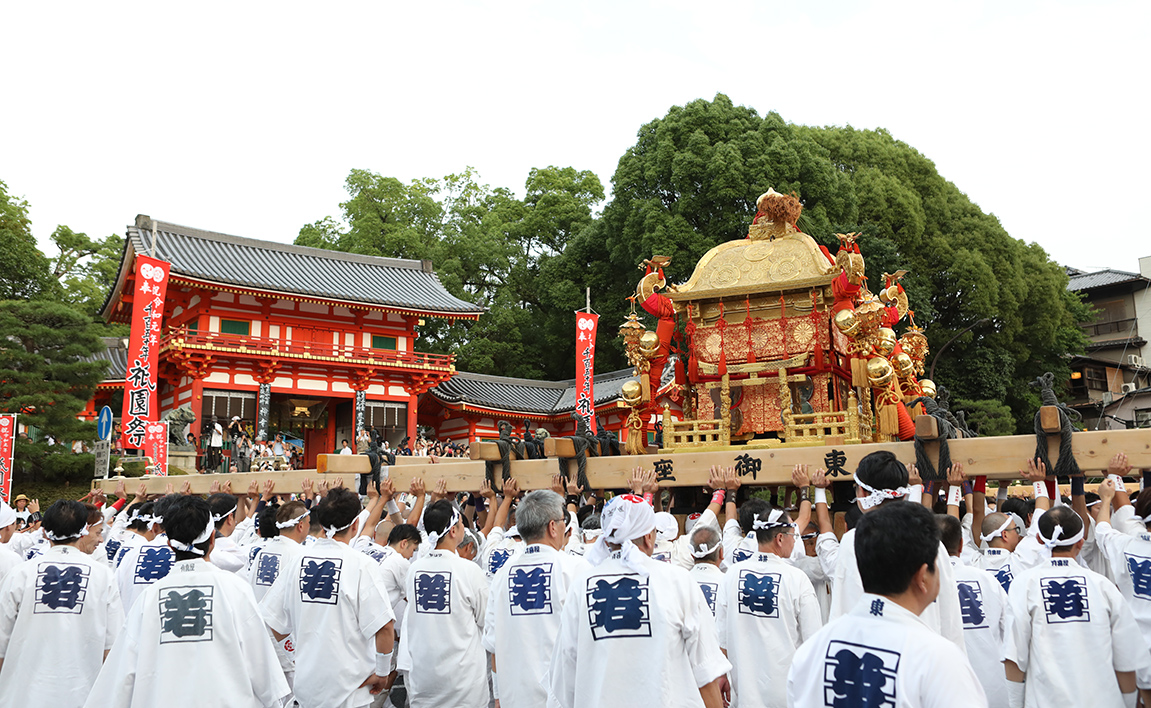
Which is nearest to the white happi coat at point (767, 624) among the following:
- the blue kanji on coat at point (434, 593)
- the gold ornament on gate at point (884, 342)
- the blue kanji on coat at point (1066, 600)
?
the blue kanji on coat at point (1066, 600)

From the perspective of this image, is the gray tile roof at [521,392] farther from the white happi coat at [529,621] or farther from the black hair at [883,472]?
the black hair at [883,472]

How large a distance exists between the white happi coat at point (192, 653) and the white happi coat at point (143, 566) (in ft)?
5.33

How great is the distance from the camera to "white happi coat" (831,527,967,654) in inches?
120

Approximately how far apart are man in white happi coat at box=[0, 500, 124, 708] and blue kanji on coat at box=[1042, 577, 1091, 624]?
481 centimetres

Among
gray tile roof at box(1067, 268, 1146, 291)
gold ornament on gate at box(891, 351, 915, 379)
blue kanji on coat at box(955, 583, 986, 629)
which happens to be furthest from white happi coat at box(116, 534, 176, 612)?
gray tile roof at box(1067, 268, 1146, 291)

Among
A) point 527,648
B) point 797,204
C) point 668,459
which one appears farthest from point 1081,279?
point 527,648

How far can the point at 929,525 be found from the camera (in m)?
2.22

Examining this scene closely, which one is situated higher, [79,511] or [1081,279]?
[1081,279]

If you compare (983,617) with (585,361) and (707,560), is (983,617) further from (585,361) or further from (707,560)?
(585,361)

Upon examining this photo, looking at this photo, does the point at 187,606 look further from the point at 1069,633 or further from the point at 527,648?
the point at 1069,633

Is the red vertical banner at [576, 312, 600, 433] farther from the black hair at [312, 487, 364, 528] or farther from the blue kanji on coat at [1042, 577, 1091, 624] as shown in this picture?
the blue kanji on coat at [1042, 577, 1091, 624]

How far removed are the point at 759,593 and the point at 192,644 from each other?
2693 mm

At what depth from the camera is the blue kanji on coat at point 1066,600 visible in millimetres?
3811

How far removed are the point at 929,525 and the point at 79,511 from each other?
4.61 metres
